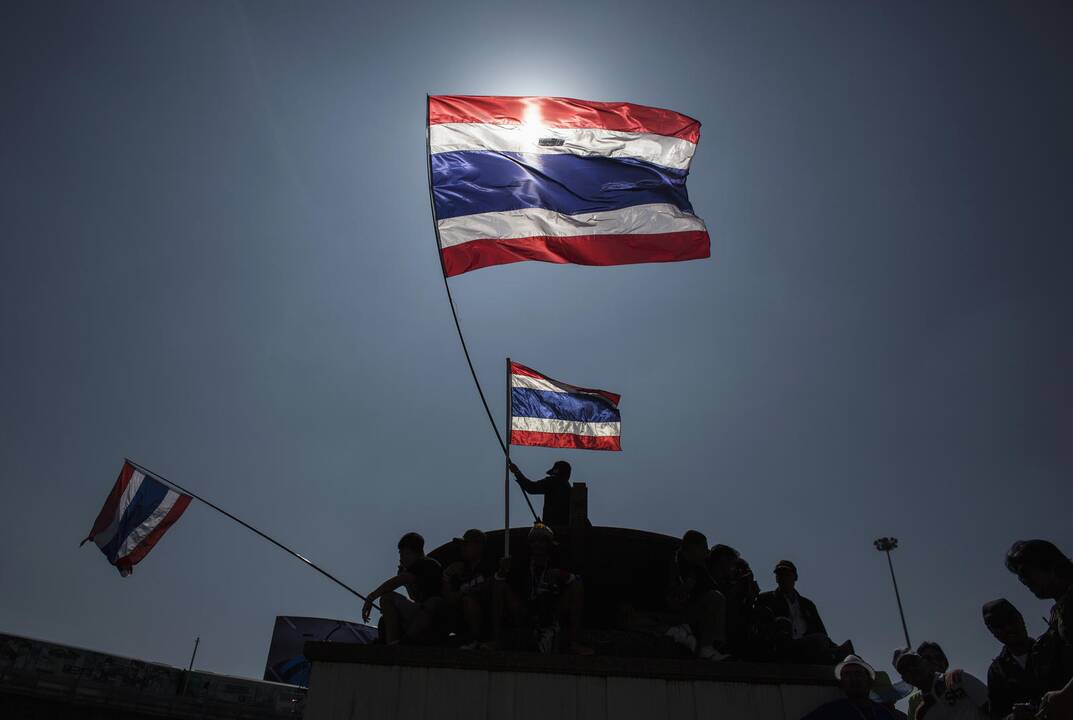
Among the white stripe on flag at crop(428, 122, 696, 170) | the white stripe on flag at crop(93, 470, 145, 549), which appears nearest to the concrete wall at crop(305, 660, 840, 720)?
the white stripe on flag at crop(428, 122, 696, 170)

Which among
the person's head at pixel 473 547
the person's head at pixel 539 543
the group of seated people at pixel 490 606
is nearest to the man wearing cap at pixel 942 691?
the group of seated people at pixel 490 606

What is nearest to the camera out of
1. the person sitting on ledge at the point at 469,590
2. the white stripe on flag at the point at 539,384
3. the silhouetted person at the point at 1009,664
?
the silhouetted person at the point at 1009,664

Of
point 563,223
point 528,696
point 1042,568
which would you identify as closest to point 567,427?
point 563,223

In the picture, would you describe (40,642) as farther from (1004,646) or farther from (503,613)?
(1004,646)

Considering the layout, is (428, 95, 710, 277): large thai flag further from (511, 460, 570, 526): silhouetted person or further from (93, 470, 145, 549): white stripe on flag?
(93, 470, 145, 549): white stripe on flag

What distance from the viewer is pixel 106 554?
1391 centimetres

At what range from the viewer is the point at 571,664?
5586 millimetres

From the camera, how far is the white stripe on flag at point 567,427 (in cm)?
1048

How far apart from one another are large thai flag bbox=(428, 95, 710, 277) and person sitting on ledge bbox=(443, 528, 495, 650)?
3.38 meters

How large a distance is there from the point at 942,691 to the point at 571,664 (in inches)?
105

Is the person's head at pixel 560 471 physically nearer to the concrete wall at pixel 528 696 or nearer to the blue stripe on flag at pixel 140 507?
the concrete wall at pixel 528 696

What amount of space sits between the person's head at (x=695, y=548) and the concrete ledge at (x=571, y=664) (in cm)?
126

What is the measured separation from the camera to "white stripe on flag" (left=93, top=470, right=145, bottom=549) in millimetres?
13984

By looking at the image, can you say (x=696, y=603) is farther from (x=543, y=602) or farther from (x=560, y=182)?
(x=560, y=182)
